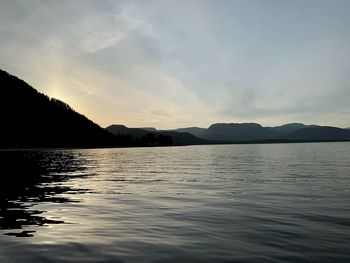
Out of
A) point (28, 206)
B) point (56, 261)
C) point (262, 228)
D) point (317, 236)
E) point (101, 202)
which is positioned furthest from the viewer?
point (101, 202)

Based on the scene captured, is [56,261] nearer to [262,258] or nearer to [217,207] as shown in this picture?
[262,258]

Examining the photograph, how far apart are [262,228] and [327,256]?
5.30 m

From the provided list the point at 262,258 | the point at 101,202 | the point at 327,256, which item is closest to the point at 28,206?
the point at 101,202

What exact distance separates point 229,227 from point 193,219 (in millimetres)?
3026

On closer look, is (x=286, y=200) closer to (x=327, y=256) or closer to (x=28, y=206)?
(x=327, y=256)

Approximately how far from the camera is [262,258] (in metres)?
13.3

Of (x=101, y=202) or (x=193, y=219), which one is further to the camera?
(x=101, y=202)

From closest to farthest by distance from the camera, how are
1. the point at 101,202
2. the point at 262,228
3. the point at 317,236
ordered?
1. the point at 317,236
2. the point at 262,228
3. the point at 101,202

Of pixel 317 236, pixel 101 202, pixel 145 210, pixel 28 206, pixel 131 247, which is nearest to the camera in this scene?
pixel 131 247

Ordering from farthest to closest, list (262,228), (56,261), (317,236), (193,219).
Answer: (193,219) → (262,228) → (317,236) → (56,261)

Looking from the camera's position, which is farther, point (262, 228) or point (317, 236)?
point (262, 228)

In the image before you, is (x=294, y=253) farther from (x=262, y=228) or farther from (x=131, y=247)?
(x=131, y=247)

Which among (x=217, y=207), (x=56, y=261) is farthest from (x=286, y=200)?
(x=56, y=261)

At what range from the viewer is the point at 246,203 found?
27734 mm
